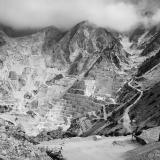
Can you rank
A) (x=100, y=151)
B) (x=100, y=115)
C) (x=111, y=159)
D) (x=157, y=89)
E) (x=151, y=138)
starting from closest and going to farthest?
1. (x=111, y=159)
2. (x=100, y=151)
3. (x=151, y=138)
4. (x=157, y=89)
5. (x=100, y=115)

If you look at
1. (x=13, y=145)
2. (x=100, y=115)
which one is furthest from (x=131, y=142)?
(x=100, y=115)

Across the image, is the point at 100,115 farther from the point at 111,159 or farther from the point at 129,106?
the point at 111,159

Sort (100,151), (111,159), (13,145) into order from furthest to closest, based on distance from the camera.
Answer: (100,151) < (111,159) < (13,145)

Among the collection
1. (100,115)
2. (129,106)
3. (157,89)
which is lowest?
(100,115)

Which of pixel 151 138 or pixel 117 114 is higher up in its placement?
pixel 151 138

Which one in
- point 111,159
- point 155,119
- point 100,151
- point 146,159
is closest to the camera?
point 146,159

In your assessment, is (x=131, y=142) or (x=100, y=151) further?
(x=131, y=142)

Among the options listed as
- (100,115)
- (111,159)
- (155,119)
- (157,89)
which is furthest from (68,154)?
(100,115)

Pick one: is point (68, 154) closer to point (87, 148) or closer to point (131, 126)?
point (87, 148)

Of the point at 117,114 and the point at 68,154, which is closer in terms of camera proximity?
the point at 68,154
